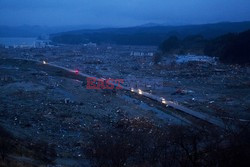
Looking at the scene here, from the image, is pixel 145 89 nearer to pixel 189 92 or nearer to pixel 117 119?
pixel 189 92

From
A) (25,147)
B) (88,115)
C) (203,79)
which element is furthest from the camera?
(203,79)

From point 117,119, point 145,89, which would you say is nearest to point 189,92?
point 145,89

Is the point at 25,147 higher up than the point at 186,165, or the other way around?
the point at 186,165

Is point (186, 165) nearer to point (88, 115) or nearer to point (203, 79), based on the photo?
point (88, 115)

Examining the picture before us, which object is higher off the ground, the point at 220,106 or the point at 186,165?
the point at 186,165

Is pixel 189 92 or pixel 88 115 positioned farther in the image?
pixel 189 92

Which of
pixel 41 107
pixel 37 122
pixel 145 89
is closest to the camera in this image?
pixel 37 122

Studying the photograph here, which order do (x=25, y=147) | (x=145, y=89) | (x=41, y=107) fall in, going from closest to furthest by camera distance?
(x=25, y=147) < (x=41, y=107) < (x=145, y=89)

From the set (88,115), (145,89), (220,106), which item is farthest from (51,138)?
(145,89)

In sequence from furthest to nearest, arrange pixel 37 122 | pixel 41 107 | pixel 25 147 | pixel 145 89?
pixel 145 89 < pixel 41 107 < pixel 37 122 < pixel 25 147
